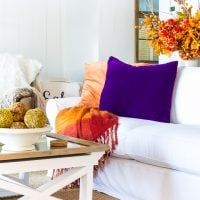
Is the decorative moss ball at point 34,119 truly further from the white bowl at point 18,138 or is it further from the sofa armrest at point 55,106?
the sofa armrest at point 55,106

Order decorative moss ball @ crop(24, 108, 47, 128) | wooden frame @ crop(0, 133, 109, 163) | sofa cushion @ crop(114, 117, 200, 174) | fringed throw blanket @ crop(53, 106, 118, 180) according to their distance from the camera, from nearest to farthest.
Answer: wooden frame @ crop(0, 133, 109, 163), decorative moss ball @ crop(24, 108, 47, 128), sofa cushion @ crop(114, 117, 200, 174), fringed throw blanket @ crop(53, 106, 118, 180)

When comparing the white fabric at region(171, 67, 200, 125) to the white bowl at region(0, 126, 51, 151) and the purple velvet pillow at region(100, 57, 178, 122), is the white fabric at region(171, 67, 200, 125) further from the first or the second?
the white bowl at region(0, 126, 51, 151)

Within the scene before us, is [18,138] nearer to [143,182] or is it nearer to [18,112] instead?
[18,112]

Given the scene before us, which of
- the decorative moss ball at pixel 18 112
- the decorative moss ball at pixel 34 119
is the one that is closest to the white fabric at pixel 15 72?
the decorative moss ball at pixel 18 112

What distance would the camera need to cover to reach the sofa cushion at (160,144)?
2.32 m

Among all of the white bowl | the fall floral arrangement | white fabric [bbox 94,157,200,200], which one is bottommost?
white fabric [bbox 94,157,200,200]

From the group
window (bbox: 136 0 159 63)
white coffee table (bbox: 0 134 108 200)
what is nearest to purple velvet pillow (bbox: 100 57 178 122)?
white coffee table (bbox: 0 134 108 200)

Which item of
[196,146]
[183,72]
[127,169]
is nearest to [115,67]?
[183,72]

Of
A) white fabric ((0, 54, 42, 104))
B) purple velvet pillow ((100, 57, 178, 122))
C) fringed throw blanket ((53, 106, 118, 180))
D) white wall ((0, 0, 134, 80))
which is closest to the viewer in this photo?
fringed throw blanket ((53, 106, 118, 180))

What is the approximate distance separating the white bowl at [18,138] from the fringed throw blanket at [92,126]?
835mm

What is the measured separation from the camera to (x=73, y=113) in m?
2.99

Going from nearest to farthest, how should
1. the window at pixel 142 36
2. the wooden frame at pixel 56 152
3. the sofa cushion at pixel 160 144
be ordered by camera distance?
the wooden frame at pixel 56 152, the sofa cushion at pixel 160 144, the window at pixel 142 36

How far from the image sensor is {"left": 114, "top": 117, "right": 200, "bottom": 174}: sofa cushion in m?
2.32

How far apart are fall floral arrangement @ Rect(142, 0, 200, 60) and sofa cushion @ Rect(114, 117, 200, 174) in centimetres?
67
